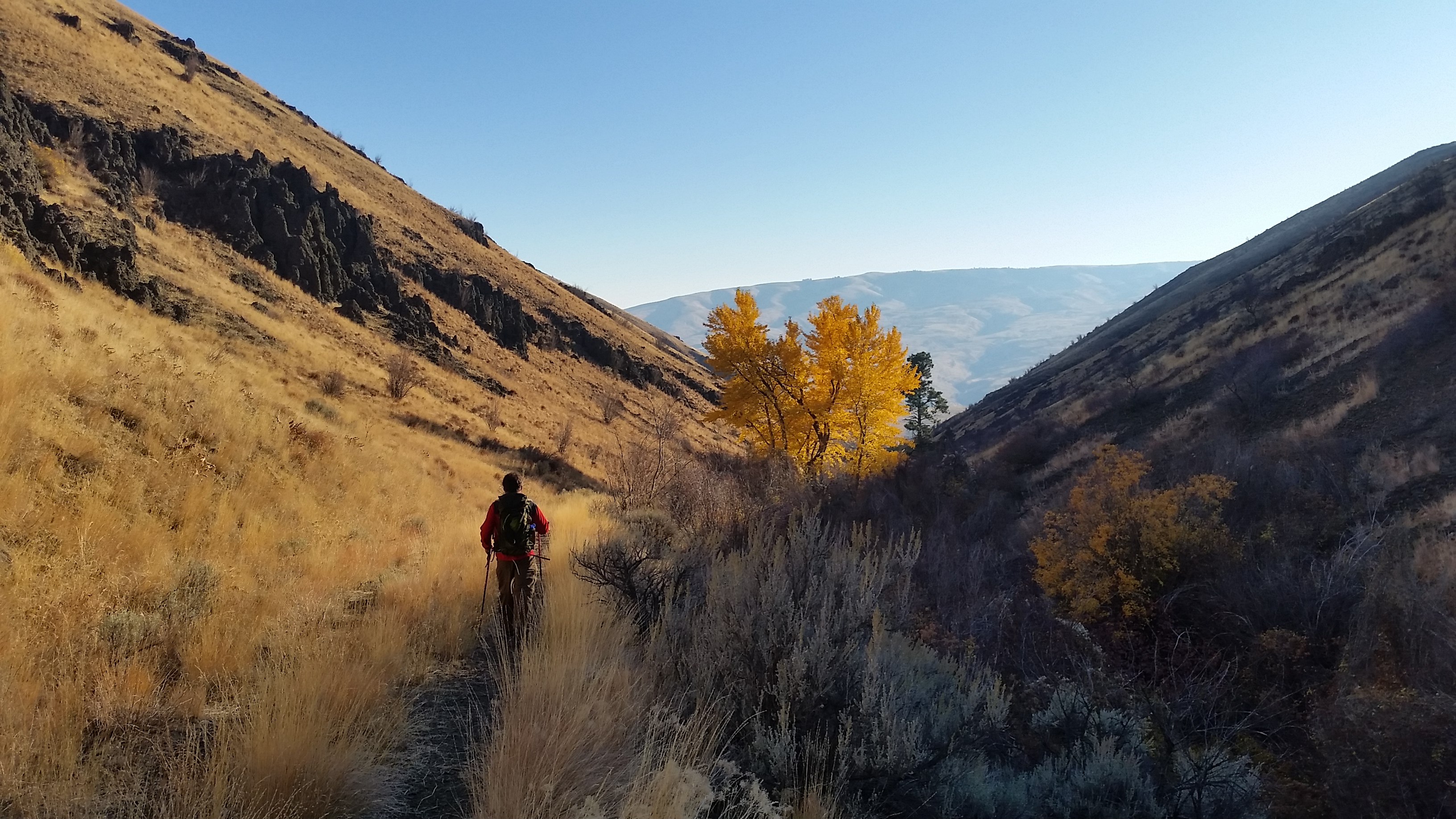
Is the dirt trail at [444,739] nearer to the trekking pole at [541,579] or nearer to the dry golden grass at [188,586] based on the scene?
the dry golden grass at [188,586]

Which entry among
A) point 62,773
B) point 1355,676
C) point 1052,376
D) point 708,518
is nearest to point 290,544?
point 708,518

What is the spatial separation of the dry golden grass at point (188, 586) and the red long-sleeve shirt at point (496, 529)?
0.59 metres

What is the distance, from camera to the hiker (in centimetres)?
560

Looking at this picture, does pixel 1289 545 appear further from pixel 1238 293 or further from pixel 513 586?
pixel 1238 293

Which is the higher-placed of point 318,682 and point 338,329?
point 338,329

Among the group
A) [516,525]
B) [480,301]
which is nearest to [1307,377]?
[516,525]

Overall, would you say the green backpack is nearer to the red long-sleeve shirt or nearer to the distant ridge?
the red long-sleeve shirt

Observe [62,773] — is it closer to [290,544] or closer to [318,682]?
[318,682]

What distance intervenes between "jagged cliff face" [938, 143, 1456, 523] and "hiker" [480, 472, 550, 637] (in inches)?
327

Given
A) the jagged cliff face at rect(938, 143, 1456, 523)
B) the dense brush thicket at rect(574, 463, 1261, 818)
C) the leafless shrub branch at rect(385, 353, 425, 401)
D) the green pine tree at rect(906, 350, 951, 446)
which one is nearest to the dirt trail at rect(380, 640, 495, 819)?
the dense brush thicket at rect(574, 463, 1261, 818)

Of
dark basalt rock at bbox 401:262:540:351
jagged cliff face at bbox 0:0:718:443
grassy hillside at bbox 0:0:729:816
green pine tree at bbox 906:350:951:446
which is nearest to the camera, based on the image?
grassy hillside at bbox 0:0:729:816

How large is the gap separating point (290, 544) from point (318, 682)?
4.85m

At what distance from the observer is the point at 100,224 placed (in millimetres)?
20453

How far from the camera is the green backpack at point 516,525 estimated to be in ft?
18.6
